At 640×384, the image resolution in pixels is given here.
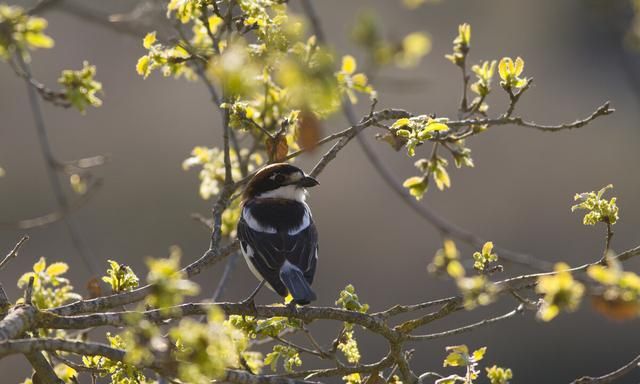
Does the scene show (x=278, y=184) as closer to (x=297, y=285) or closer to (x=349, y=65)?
(x=297, y=285)

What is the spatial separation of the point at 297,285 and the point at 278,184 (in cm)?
145

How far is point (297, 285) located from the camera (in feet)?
18.8

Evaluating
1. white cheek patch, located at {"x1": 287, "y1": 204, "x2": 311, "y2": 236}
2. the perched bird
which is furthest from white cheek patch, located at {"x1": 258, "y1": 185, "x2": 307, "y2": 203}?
white cheek patch, located at {"x1": 287, "y1": 204, "x2": 311, "y2": 236}

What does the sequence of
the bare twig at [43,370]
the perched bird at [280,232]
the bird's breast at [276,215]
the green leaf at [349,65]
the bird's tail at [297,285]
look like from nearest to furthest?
the bare twig at [43,370] < the bird's tail at [297,285] < the green leaf at [349,65] < the perched bird at [280,232] < the bird's breast at [276,215]

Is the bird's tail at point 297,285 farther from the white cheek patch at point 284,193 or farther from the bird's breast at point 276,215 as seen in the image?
the white cheek patch at point 284,193

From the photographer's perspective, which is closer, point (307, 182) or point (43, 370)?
point (43, 370)

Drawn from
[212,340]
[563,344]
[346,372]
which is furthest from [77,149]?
[212,340]

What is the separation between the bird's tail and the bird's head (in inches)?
37.4

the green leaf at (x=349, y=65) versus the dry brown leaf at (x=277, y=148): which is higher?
the green leaf at (x=349, y=65)

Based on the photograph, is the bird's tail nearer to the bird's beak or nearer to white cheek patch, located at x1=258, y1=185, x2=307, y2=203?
the bird's beak

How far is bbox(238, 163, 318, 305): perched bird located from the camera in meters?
5.94

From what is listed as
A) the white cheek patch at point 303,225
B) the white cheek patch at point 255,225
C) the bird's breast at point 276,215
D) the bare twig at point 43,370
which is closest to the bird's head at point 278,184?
the bird's breast at point 276,215

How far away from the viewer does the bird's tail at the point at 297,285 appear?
17.7 ft

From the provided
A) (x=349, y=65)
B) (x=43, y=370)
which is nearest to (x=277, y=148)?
(x=349, y=65)
